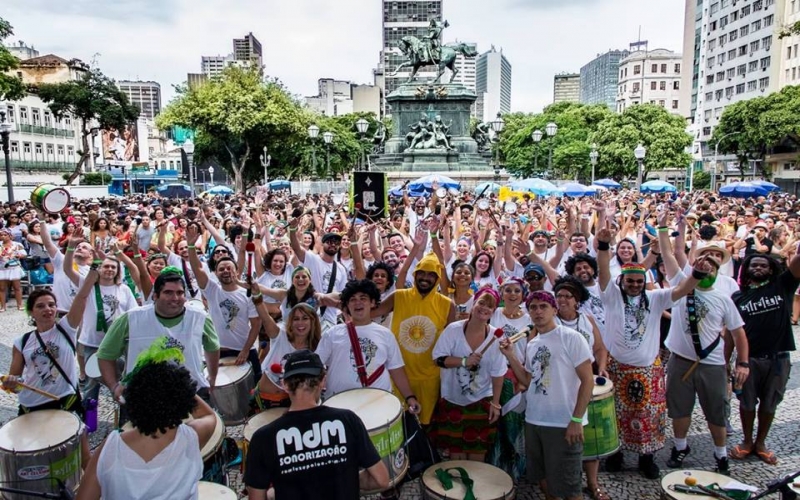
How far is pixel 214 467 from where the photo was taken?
12.5ft

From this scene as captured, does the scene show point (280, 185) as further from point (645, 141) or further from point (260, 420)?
point (645, 141)

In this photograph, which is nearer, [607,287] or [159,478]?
[159,478]

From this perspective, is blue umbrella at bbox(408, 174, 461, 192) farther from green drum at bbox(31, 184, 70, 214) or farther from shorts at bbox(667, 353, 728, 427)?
shorts at bbox(667, 353, 728, 427)

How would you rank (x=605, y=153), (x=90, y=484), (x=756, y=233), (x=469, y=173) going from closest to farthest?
(x=90, y=484) → (x=756, y=233) → (x=469, y=173) → (x=605, y=153)

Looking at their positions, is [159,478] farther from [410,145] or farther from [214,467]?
[410,145]

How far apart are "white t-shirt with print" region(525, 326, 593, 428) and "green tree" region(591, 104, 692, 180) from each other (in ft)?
179

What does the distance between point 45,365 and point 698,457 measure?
19.9ft

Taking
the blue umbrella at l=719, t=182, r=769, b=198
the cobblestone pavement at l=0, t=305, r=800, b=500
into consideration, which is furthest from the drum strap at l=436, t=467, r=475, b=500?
the blue umbrella at l=719, t=182, r=769, b=198

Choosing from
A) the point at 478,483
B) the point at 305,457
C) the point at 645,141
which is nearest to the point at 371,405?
the point at 478,483

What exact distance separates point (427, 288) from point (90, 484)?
10.6 feet

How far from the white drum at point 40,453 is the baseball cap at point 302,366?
7.14ft

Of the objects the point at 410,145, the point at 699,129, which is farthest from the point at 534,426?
the point at 699,129

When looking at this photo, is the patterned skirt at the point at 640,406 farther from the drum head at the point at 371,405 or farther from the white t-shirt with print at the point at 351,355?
the drum head at the point at 371,405

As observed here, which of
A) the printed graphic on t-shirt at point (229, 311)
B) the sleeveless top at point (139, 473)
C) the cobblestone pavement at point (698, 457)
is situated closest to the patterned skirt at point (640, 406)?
the cobblestone pavement at point (698, 457)
